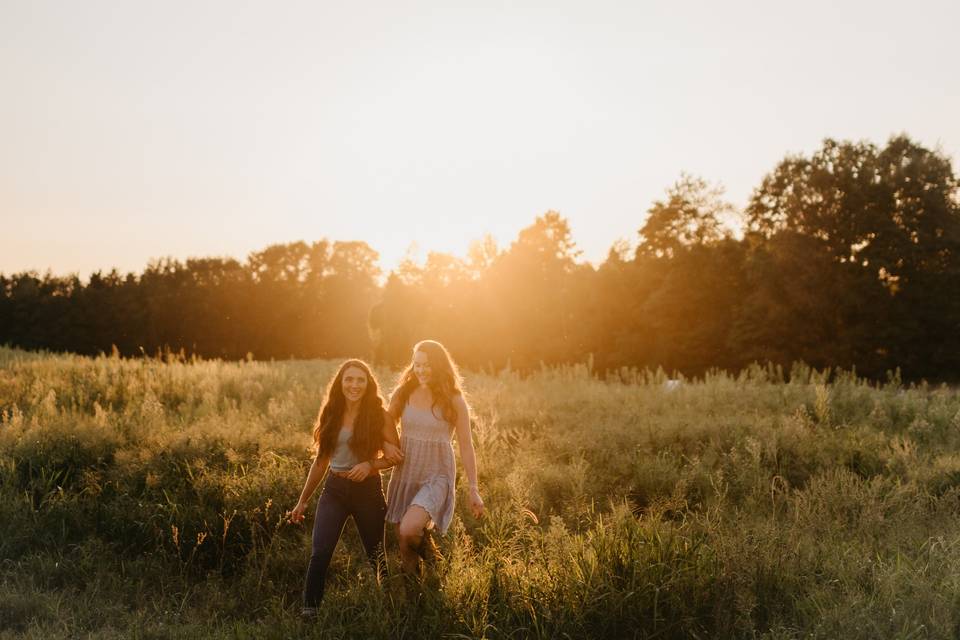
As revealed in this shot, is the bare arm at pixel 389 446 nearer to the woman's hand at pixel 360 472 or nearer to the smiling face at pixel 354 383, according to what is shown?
the woman's hand at pixel 360 472

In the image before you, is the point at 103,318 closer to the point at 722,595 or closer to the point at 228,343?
the point at 228,343

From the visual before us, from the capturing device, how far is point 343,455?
209 inches

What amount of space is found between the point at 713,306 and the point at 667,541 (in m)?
36.6

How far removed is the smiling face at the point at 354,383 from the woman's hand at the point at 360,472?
1.78ft

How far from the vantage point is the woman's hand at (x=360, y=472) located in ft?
16.8

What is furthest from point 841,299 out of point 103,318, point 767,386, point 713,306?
point 103,318

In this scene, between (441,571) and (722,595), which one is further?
(441,571)

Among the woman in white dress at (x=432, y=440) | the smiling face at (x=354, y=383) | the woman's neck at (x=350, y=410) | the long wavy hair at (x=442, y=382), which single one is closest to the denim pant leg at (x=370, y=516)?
the woman in white dress at (x=432, y=440)

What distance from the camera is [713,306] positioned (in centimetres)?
3938

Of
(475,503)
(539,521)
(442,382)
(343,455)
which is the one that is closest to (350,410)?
(343,455)

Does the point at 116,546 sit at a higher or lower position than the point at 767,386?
lower

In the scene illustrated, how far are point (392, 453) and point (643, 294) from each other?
3986cm

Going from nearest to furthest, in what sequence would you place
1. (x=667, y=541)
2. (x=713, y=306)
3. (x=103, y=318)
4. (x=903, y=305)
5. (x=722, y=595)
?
(x=722, y=595), (x=667, y=541), (x=903, y=305), (x=713, y=306), (x=103, y=318)

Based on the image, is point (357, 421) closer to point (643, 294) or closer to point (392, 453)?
point (392, 453)
